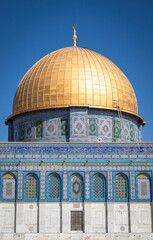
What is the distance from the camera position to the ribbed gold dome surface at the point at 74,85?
25391 mm

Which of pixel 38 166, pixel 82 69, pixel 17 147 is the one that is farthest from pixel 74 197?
pixel 82 69

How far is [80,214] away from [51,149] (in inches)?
138

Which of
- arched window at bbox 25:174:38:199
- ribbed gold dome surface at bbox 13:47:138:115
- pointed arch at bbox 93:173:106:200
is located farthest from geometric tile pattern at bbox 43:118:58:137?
pointed arch at bbox 93:173:106:200

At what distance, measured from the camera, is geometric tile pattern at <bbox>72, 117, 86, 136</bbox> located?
2459 centimetres

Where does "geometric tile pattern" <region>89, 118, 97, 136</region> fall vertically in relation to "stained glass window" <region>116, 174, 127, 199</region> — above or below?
above

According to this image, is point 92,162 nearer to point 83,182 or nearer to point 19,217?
point 83,182

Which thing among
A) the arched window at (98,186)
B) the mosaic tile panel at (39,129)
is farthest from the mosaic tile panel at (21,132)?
the arched window at (98,186)

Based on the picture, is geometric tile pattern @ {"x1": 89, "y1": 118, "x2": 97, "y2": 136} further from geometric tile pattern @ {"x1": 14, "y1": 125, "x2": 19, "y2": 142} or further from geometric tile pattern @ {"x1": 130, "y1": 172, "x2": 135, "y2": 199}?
geometric tile pattern @ {"x1": 14, "y1": 125, "x2": 19, "y2": 142}

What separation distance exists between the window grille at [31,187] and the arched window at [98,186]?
295cm

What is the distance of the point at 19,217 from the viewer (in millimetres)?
21391

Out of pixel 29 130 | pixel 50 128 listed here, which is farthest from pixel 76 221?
pixel 29 130

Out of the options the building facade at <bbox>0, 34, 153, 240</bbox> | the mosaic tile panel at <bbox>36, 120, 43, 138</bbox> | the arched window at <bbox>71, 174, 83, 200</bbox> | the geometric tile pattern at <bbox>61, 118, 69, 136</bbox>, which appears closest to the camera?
the building facade at <bbox>0, 34, 153, 240</bbox>

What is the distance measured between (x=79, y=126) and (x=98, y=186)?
13.8 feet

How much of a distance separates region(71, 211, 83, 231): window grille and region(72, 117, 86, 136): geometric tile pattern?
485 centimetres
